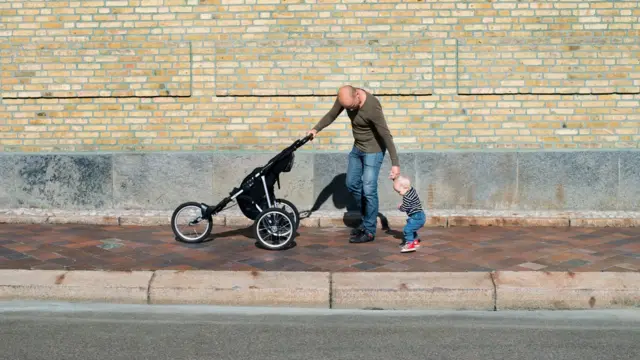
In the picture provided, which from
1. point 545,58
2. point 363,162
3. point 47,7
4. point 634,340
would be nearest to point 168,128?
point 47,7

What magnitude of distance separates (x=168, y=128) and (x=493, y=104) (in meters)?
4.01

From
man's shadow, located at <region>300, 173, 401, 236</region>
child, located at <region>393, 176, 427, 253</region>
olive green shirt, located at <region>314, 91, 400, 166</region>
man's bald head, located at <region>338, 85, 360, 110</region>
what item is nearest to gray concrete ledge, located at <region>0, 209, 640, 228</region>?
man's shadow, located at <region>300, 173, 401, 236</region>

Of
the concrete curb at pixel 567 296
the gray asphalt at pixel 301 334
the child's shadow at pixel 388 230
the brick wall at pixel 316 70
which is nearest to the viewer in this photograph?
the gray asphalt at pixel 301 334

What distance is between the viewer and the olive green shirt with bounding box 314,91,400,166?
27.0 ft

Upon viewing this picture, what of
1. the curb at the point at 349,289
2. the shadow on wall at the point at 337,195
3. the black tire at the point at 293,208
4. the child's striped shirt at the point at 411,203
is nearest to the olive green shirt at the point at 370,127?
the child's striped shirt at the point at 411,203

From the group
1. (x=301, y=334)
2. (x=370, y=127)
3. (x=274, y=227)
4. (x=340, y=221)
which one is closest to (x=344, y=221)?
(x=340, y=221)

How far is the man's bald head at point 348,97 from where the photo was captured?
813cm

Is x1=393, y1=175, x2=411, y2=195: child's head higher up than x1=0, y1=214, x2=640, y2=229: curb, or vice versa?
x1=393, y1=175, x2=411, y2=195: child's head

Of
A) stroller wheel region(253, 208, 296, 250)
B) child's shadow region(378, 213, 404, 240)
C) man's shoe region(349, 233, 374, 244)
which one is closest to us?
stroller wheel region(253, 208, 296, 250)

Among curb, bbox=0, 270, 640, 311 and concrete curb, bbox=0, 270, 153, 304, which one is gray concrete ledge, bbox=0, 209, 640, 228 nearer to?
curb, bbox=0, 270, 640, 311

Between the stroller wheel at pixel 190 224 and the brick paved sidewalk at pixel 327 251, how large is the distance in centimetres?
12

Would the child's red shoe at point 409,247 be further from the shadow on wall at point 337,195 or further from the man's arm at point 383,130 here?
the shadow on wall at point 337,195

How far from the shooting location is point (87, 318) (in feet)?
19.7

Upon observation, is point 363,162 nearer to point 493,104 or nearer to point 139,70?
point 493,104
